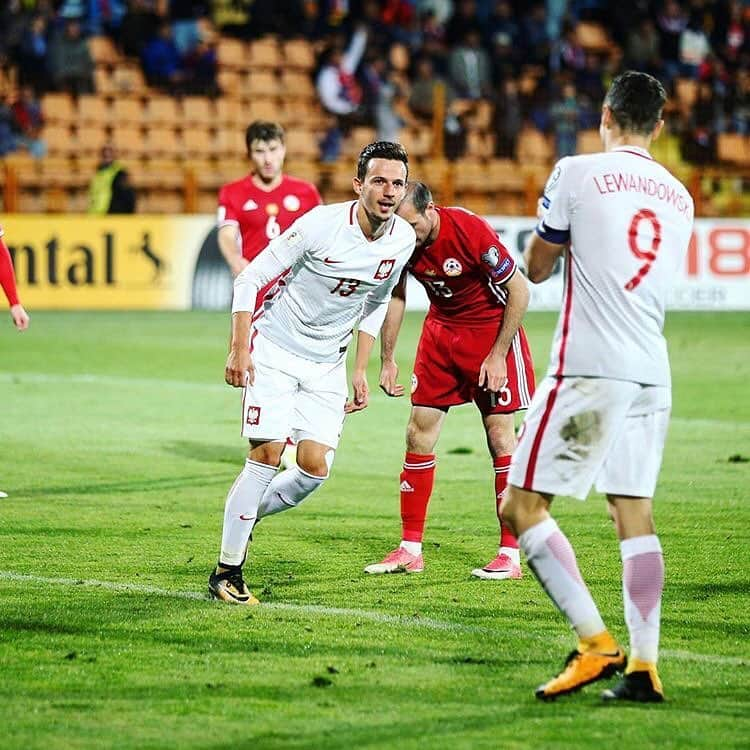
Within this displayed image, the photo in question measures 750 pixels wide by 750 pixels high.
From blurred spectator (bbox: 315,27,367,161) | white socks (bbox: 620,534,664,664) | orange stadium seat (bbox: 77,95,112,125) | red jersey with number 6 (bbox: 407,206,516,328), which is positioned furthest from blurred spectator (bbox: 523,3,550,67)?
white socks (bbox: 620,534,664,664)

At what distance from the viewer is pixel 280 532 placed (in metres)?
8.45

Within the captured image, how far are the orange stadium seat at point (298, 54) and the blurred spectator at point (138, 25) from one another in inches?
100.0

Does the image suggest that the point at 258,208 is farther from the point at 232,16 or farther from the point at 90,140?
the point at 232,16

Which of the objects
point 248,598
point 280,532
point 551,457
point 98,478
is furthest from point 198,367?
point 551,457

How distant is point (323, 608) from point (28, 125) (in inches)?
762

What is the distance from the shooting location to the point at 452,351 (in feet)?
25.2

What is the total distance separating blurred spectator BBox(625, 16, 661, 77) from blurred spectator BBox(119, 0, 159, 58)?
8250mm

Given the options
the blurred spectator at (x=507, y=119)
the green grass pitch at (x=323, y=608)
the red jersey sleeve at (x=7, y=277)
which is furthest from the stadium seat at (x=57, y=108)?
the red jersey sleeve at (x=7, y=277)

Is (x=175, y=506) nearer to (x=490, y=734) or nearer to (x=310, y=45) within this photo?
(x=490, y=734)

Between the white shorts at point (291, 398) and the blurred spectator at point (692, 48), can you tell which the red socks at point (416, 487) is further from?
the blurred spectator at point (692, 48)

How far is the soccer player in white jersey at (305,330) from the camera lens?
21.7 feet

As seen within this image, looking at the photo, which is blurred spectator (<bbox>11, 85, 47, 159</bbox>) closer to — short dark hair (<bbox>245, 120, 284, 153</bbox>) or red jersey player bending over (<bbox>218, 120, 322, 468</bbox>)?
red jersey player bending over (<bbox>218, 120, 322, 468</bbox>)

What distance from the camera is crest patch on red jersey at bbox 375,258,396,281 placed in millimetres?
6895

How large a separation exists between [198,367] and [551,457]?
11.7 metres
